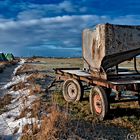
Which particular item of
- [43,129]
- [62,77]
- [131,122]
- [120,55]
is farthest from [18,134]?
[62,77]

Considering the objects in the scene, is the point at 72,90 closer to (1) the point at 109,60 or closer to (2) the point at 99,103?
(1) the point at 109,60

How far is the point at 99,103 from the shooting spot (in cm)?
1224

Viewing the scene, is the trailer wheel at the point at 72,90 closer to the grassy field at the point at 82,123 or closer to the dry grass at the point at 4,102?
the grassy field at the point at 82,123

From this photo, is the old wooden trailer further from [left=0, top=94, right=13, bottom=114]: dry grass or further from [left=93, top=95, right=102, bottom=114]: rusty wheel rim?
[left=0, top=94, right=13, bottom=114]: dry grass

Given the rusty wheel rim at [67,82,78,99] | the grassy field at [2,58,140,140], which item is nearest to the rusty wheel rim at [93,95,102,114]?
the grassy field at [2,58,140,140]

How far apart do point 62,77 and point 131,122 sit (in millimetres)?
5377

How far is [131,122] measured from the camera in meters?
11.7

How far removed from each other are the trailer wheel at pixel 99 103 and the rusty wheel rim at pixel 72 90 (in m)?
2.64

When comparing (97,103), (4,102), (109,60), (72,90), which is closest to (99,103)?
(97,103)

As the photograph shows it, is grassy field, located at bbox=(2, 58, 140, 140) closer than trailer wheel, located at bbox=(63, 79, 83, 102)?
Yes

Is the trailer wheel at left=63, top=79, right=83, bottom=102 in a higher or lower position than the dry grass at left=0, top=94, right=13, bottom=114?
higher

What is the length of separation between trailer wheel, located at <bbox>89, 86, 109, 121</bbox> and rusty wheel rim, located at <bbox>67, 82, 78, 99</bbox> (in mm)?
2641

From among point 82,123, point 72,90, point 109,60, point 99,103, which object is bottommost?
point 82,123

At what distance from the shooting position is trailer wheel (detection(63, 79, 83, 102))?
15062 mm
